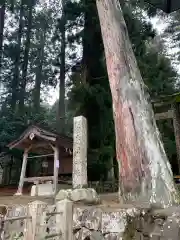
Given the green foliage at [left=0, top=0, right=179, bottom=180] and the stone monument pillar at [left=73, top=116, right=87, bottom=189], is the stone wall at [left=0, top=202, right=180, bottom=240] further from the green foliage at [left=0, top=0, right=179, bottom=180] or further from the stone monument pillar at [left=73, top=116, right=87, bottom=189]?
the green foliage at [left=0, top=0, right=179, bottom=180]

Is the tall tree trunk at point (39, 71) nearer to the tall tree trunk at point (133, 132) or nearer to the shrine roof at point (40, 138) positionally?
the shrine roof at point (40, 138)

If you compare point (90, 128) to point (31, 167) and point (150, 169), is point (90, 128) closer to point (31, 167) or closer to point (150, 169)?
point (31, 167)

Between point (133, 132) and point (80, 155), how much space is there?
1455mm

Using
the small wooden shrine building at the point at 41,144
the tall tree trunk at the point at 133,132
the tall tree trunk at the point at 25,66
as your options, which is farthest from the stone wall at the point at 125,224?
the tall tree trunk at the point at 25,66

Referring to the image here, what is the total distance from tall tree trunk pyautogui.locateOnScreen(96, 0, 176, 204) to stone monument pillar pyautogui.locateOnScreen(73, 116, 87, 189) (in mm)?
964

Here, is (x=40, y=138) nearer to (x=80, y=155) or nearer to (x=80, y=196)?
(x=80, y=155)

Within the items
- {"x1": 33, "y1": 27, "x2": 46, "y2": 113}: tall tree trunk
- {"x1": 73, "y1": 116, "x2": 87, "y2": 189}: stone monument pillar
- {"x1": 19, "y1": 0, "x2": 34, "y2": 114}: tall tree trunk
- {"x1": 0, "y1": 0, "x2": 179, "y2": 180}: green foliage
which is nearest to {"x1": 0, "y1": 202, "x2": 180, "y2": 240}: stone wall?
{"x1": 73, "y1": 116, "x2": 87, "y2": 189}: stone monument pillar

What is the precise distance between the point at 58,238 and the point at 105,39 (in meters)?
4.75

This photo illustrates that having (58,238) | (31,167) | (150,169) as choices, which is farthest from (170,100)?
(31,167)

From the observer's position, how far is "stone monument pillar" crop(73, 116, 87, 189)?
17.2 feet

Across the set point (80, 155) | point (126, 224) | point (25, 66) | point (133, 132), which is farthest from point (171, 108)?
point (25, 66)

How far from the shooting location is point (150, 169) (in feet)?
14.1

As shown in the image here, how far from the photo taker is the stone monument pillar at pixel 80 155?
17.2 feet

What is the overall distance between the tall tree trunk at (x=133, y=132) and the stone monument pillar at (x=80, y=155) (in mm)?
964
